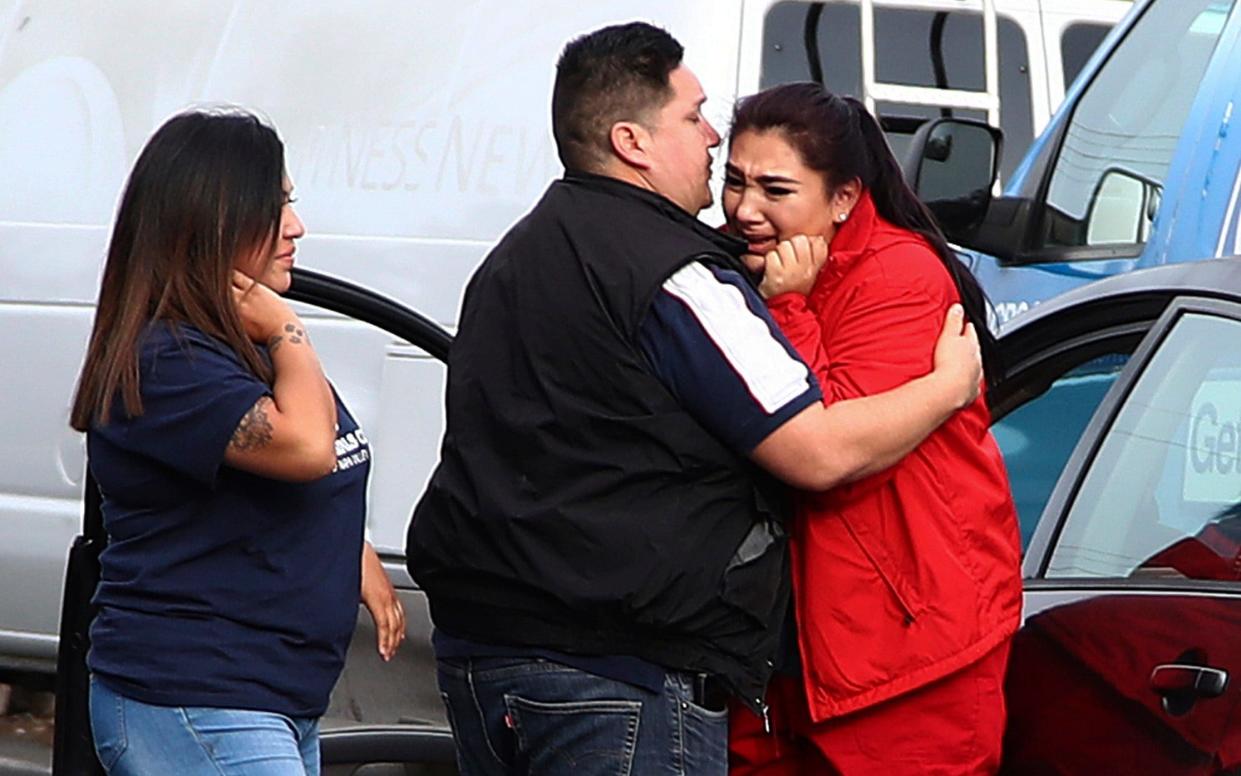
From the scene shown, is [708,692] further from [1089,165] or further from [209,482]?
[1089,165]

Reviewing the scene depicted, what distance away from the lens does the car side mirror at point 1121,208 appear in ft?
18.4

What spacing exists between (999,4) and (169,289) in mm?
3728

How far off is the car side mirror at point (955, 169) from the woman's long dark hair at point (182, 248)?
272cm

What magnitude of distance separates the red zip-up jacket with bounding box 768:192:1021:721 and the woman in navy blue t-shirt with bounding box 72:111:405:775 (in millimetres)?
658

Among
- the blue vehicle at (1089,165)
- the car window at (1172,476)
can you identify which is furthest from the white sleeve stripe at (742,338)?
the blue vehicle at (1089,165)

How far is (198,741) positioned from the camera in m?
3.26

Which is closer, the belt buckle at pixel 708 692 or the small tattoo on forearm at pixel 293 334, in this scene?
the belt buckle at pixel 708 692

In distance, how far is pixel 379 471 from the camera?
18.5ft

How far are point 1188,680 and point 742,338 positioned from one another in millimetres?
767

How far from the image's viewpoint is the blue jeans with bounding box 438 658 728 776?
10.0ft

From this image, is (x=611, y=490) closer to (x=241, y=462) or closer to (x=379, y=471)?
(x=241, y=462)

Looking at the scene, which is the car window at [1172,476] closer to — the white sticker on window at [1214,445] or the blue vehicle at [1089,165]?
the white sticker on window at [1214,445]

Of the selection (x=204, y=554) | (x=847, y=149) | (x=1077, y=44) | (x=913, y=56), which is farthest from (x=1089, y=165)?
(x=204, y=554)

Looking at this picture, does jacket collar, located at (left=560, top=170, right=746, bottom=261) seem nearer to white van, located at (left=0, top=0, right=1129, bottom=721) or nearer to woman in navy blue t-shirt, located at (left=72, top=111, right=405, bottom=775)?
woman in navy blue t-shirt, located at (left=72, top=111, right=405, bottom=775)
